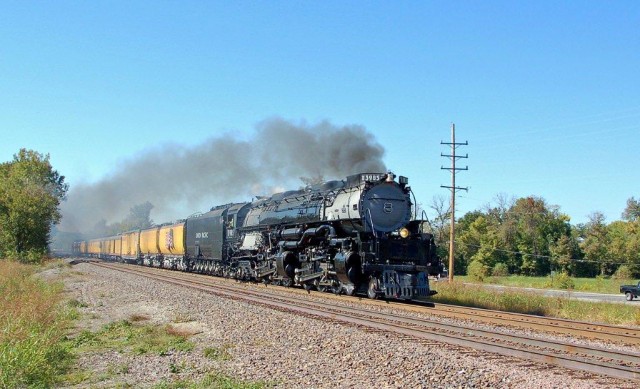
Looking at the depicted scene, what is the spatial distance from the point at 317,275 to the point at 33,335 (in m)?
12.0

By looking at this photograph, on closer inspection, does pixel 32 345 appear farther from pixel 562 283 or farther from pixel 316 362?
pixel 562 283

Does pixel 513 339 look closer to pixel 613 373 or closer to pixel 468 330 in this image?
pixel 468 330

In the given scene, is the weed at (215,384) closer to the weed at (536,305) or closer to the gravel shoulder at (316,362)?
the gravel shoulder at (316,362)

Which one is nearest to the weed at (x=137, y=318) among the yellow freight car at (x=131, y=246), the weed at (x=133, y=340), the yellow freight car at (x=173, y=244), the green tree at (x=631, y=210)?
the weed at (x=133, y=340)

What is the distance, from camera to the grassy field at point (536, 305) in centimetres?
1850

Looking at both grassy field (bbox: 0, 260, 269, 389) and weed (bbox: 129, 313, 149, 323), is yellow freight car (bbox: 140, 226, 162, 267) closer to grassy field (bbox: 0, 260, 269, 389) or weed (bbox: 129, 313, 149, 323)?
grassy field (bbox: 0, 260, 269, 389)

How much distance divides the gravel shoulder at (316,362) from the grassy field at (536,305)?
9493 mm

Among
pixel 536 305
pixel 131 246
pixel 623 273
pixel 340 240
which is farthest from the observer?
pixel 623 273

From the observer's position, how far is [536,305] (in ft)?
71.1

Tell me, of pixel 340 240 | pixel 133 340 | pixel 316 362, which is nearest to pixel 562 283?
pixel 340 240

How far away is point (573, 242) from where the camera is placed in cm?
7694

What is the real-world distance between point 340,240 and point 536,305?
806 centimetres

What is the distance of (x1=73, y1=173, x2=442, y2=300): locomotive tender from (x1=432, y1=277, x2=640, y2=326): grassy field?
387cm

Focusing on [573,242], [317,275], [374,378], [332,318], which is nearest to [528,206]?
[573,242]
